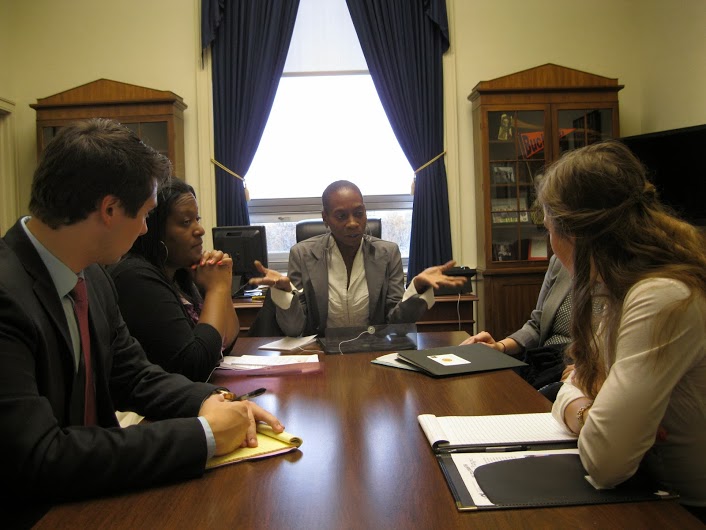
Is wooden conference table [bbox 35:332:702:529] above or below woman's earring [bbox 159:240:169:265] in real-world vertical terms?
below

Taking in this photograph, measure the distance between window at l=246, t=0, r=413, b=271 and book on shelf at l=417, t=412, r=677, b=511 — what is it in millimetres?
3583

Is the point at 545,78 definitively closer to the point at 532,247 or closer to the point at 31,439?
the point at 532,247

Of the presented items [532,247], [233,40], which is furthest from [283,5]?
[532,247]

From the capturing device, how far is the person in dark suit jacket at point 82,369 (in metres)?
0.85

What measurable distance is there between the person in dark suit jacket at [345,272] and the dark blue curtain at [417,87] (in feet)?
5.56

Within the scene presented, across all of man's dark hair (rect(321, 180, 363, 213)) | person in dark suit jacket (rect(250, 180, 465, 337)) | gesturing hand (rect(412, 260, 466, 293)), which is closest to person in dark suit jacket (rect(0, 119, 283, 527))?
gesturing hand (rect(412, 260, 466, 293))

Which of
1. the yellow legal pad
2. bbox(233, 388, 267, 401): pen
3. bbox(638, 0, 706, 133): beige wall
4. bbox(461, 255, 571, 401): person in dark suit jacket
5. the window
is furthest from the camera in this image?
the window

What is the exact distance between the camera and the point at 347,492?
0.90 metres

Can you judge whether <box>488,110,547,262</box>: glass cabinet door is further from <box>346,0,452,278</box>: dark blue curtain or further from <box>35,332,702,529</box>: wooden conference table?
<box>35,332,702,529</box>: wooden conference table

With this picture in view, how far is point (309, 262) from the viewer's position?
2.71 m

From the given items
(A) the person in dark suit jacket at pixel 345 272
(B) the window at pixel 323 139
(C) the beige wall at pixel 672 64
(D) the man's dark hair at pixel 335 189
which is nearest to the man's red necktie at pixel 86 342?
(A) the person in dark suit jacket at pixel 345 272

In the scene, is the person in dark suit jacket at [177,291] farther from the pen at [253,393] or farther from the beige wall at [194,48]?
the beige wall at [194,48]

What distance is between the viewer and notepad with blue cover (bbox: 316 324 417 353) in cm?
199

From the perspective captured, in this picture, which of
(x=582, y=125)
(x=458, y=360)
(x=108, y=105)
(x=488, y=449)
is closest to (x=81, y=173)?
(x=488, y=449)
